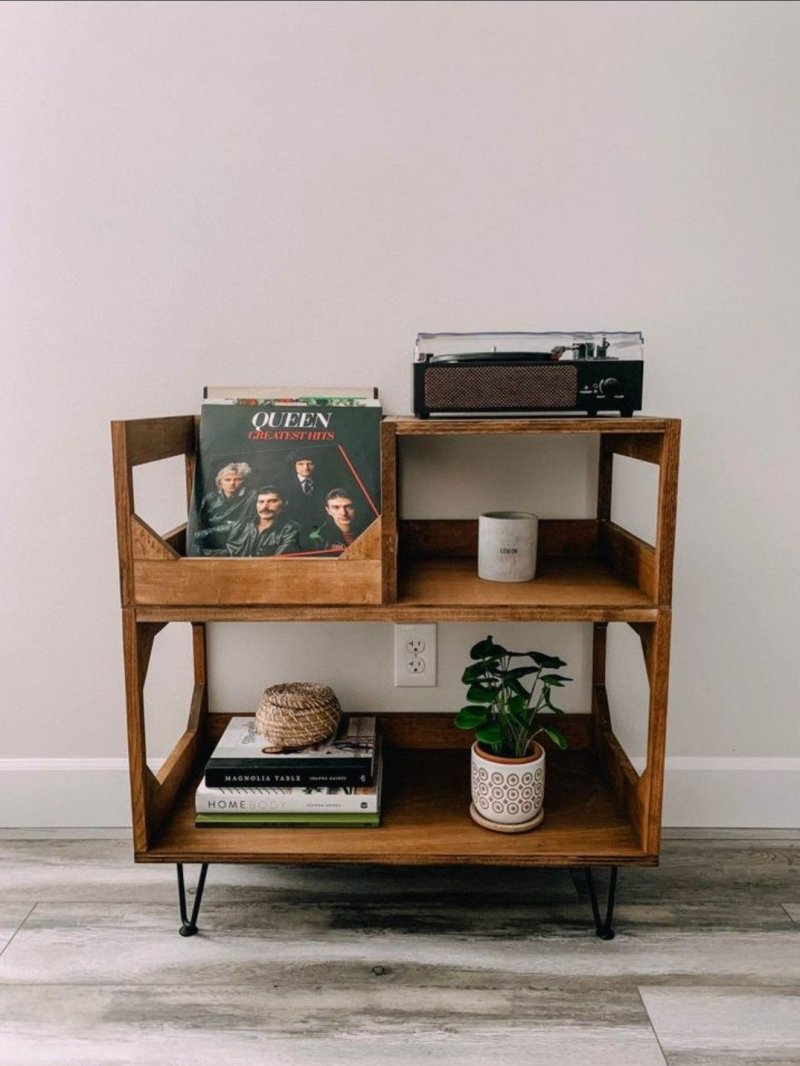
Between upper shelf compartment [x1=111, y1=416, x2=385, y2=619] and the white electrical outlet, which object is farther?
the white electrical outlet

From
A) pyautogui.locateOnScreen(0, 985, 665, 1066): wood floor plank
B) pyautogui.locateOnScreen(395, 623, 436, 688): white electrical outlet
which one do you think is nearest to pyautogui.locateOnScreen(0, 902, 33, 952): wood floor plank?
pyautogui.locateOnScreen(0, 985, 665, 1066): wood floor plank

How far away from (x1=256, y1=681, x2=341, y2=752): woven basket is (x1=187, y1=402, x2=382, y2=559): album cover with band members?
0.88 ft

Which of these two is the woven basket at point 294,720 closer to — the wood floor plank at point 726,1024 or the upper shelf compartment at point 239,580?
the upper shelf compartment at point 239,580

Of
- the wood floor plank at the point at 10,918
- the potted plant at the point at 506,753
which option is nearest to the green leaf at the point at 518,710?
the potted plant at the point at 506,753

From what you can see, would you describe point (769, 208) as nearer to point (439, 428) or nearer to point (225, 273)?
point (439, 428)

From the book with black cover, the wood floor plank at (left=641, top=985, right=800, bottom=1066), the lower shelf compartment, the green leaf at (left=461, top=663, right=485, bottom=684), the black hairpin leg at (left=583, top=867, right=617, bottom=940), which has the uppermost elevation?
the green leaf at (left=461, top=663, right=485, bottom=684)

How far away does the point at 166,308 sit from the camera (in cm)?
145

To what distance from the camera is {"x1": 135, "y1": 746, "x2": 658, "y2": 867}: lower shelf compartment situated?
1.20m

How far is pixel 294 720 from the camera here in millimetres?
1315

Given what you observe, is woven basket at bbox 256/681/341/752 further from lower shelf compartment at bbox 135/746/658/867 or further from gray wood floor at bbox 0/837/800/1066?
gray wood floor at bbox 0/837/800/1066

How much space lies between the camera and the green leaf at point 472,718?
124cm

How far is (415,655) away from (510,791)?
35 centimetres

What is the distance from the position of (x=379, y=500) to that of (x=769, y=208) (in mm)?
834

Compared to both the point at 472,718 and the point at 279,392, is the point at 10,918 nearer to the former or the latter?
the point at 472,718
